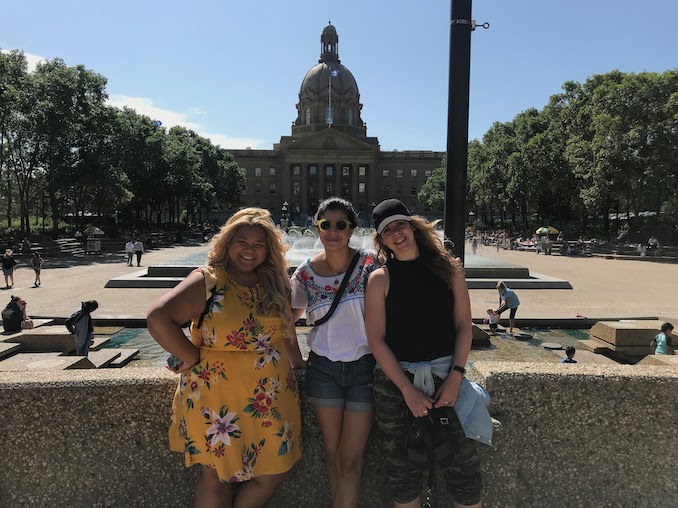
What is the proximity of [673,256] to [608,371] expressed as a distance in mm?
39641

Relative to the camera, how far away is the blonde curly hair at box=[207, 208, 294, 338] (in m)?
2.69

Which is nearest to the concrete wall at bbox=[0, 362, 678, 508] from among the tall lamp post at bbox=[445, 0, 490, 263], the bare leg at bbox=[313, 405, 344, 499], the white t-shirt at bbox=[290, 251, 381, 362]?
the bare leg at bbox=[313, 405, 344, 499]

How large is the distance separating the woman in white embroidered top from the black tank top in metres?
0.18

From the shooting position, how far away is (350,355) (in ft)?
9.00

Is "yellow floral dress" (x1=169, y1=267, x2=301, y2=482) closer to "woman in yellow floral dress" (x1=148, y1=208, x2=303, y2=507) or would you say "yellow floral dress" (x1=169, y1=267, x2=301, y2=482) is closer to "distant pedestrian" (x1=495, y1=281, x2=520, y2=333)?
"woman in yellow floral dress" (x1=148, y1=208, x2=303, y2=507)

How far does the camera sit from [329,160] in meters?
97.7

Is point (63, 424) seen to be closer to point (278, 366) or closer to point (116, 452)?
point (116, 452)

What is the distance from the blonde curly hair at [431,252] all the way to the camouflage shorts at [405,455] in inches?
23.6

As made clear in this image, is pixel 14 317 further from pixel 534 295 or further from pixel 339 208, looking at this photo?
pixel 534 295

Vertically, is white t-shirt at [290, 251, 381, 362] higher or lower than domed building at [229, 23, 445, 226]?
lower

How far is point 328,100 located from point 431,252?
113 metres

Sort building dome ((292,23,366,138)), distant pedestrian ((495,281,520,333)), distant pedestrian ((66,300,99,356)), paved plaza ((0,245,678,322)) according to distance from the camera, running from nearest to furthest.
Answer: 1. distant pedestrian ((66,300,99,356))
2. distant pedestrian ((495,281,520,333))
3. paved plaza ((0,245,678,322))
4. building dome ((292,23,366,138))

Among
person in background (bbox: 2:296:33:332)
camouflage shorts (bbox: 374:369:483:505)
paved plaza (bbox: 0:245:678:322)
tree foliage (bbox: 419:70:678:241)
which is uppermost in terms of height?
tree foliage (bbox: 419:70:678:241)

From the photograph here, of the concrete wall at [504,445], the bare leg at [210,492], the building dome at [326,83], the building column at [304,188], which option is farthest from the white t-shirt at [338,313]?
the building dome at [326,83]
